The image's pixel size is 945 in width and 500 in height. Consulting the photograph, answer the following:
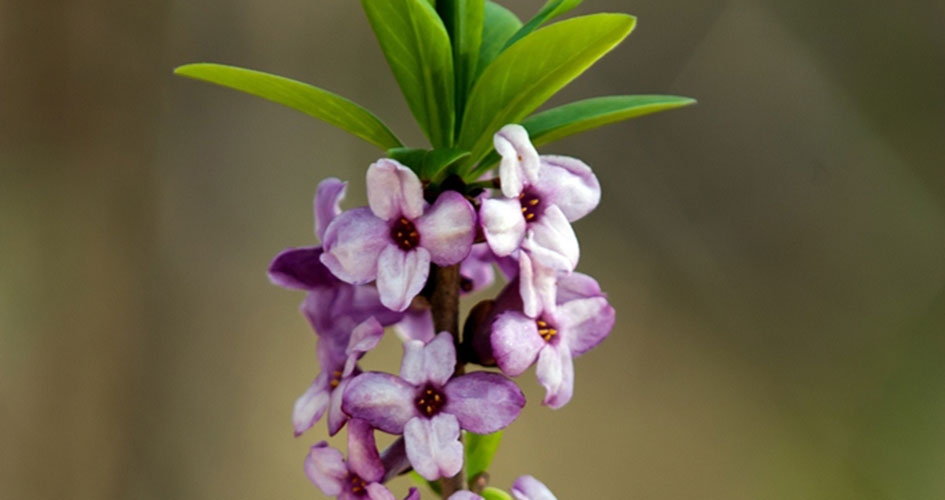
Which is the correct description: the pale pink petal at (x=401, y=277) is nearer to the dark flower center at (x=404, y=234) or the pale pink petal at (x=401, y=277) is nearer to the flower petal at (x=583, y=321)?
the dark flower center at (x=404, y=234)

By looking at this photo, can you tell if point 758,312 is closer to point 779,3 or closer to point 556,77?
point 779,3

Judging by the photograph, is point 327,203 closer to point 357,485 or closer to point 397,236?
point 397,236

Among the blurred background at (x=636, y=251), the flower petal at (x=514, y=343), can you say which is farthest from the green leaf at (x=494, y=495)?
the blurred background at (x=636, y=251)

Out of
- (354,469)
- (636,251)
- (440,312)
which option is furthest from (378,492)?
(636,251)

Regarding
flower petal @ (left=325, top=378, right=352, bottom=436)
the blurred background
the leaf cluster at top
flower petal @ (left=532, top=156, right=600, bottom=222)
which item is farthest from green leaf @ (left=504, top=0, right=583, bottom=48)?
the blurred background

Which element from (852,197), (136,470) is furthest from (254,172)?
(852,197)
